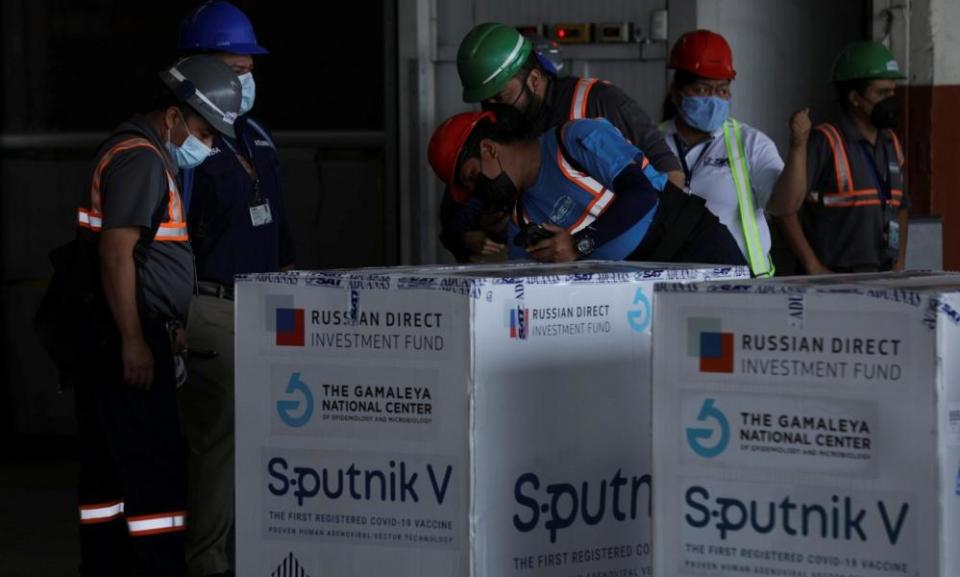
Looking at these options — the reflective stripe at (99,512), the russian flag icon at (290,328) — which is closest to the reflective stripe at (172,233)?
the reflective stripe at (99,512)

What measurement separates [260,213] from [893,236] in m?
2.38

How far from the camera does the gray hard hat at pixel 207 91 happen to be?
17.5ft

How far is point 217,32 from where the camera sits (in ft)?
20.4

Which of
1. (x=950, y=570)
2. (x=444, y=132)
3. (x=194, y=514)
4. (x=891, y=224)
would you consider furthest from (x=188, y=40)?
(x=950, y=570)

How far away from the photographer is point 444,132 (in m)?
4.40

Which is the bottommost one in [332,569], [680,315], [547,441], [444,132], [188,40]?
[332,569]

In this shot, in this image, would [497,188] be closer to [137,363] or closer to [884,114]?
[137,363]

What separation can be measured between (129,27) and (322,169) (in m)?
1.20

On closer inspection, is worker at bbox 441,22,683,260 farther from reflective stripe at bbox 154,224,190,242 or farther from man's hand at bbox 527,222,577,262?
reflective stripe at bbox 154,224,190,242

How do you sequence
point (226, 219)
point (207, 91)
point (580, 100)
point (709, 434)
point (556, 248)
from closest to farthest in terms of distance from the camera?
point (709, 434), point (556, 248), point (207, 91), point (580, 100), point (226, 219)

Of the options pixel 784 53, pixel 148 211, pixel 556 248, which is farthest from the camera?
pixel 784 53

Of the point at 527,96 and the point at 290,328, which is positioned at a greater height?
the point at 527,96

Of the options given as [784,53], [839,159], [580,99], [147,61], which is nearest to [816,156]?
[839,159]

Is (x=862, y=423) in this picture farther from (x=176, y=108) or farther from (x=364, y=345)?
(x=176, y=108)
